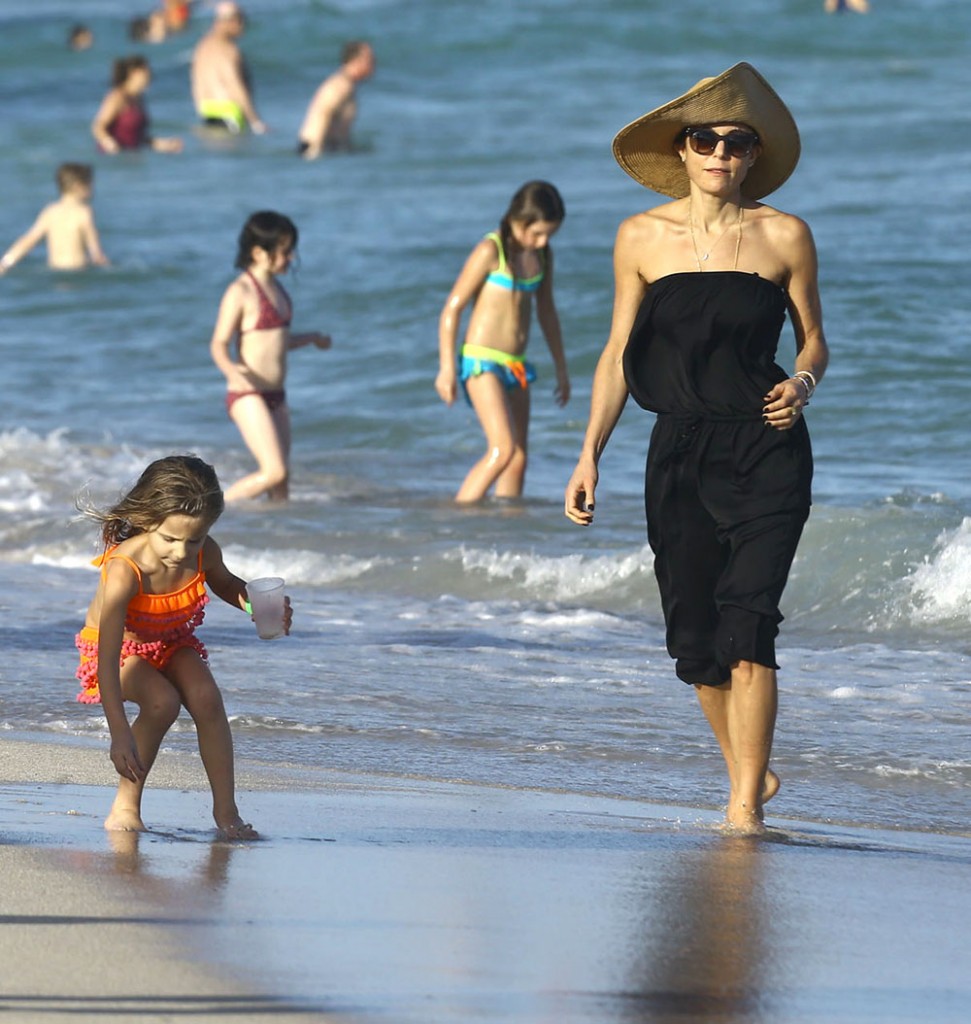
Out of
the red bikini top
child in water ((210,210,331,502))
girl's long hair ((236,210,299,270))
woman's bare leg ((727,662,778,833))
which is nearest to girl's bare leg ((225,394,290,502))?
child in water ((210,210,331,502))

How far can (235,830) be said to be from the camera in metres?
4.27

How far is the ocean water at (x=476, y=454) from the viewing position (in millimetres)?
5738

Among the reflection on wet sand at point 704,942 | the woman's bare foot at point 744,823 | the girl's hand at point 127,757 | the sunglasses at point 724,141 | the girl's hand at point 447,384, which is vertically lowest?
the woman's bare foot at point 744,823

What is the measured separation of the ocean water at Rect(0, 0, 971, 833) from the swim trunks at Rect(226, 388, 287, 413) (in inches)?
21.5

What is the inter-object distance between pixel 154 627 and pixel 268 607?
27 cm

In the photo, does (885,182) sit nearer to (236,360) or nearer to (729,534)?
(236,360)

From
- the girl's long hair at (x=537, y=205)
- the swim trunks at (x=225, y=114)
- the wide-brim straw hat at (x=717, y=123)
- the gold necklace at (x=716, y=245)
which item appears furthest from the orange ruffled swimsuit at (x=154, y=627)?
the swim trunks at (x=225, y=114)

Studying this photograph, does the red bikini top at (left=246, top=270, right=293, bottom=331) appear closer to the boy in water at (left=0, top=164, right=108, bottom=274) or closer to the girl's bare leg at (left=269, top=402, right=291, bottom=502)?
the girl's bare leg at (left=269, top=402, right=291, bottom=502)

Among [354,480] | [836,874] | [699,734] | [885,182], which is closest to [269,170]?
[885,182]

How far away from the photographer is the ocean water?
5.74 m

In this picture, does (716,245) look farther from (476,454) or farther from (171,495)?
(476,454)

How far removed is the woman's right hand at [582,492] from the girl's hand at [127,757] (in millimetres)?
1141

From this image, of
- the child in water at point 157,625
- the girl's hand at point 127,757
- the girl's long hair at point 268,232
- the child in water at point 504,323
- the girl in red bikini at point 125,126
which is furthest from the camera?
the girl in red bikini at point 125,126

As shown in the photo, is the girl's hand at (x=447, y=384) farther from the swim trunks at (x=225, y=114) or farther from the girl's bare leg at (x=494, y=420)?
the swim trunks at (x=225, y=114)
